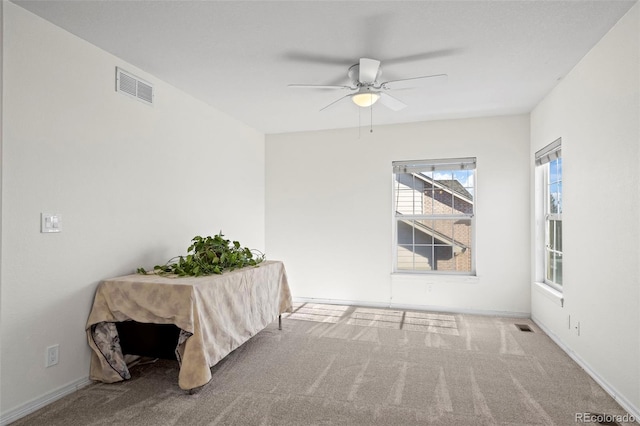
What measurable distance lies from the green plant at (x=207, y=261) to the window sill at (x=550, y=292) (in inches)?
113

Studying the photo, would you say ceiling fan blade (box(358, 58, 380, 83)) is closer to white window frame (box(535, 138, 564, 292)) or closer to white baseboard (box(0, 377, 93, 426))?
white window frame (box(535, 138, 564, 292))

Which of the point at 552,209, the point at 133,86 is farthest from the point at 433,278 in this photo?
the point at 133,86

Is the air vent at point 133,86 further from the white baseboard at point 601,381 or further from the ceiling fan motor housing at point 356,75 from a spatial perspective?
the white baseboard at point 601,381

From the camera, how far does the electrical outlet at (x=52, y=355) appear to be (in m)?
2.44

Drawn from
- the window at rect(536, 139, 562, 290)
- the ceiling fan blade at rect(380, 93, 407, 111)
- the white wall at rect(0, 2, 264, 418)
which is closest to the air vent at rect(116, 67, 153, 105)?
the white wall at rect(0, 2, 264, 418)

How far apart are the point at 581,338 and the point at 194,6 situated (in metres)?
3.71

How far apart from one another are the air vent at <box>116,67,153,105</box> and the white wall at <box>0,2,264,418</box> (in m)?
0.06

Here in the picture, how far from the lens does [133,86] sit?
10.3 feet

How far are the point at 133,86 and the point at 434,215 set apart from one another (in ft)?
12.4

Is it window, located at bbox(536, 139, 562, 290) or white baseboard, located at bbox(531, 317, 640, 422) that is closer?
white baseboard, located at bbox(531, 317, 640, 422)

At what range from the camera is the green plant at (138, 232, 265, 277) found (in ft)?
10.0

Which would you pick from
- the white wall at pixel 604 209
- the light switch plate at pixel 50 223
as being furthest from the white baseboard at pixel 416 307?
the light switch plate at pixel 50 223

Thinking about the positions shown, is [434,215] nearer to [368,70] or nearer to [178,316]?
[368,70]

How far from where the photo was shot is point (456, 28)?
99.4 inches
